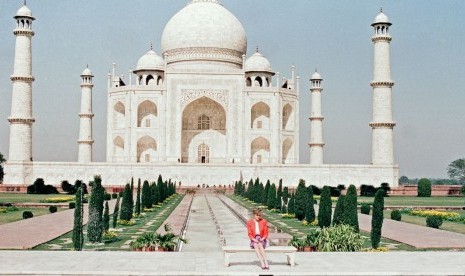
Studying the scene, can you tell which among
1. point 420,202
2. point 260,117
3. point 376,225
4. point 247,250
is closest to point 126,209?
point 376,225

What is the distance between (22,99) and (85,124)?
4.88 meters

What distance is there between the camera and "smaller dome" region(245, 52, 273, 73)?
33.8m

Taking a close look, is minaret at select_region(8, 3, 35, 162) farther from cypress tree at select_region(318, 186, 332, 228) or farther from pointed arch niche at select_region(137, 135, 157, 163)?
cypress tree at select_region(318, 186, 332, 228)

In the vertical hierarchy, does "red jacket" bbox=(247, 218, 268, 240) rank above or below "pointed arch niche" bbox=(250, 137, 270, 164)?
below

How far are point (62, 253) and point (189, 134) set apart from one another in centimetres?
2442

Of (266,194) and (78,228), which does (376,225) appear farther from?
(266,194)

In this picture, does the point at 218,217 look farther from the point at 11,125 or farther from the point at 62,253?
the point at 11,125

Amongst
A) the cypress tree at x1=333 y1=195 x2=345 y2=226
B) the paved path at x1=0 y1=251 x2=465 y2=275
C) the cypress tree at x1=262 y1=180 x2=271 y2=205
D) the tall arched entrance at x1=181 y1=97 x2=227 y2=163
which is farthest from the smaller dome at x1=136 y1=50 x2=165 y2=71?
the paved path at x1=0 y1=251 x2=465 y2=275

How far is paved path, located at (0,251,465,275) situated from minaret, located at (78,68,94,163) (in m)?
24.6

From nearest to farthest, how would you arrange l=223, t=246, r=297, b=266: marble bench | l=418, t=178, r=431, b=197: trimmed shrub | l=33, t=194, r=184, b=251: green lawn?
l=223, t=246, r=297, b=266: marble bench, l=33, t=194, r=184, b=251: green lawn, l=418, t=178, r=431, b=197: trimmed shrub

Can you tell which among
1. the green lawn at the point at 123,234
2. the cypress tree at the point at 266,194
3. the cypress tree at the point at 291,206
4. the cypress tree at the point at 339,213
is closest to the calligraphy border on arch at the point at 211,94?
the cypress tree at the point at 266,194

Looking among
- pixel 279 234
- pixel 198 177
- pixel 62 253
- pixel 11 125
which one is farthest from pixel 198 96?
pixel 62 253

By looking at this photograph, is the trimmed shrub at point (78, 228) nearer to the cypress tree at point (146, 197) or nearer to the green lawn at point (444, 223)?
the green lawn at point (444, 223)

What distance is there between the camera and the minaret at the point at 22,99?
27.2 meters
